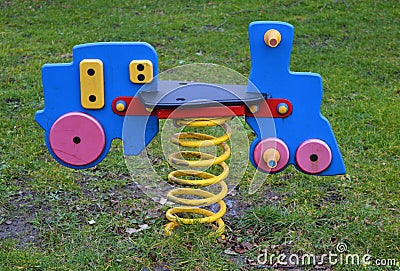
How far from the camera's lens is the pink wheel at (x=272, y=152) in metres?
3.22

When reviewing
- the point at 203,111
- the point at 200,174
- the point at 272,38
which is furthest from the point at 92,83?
the point at 272,38

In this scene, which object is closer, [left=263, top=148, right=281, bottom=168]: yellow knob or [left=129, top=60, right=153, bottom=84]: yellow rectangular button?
[left=129, top=60, right=153, bottom=84]: yellow rectangular button

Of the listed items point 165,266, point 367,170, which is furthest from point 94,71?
point 367,170

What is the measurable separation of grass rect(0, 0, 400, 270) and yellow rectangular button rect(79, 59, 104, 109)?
33.7 inches

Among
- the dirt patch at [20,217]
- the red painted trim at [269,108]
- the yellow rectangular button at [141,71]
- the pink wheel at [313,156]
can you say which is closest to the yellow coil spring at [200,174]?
the red painted trim at [269,108]

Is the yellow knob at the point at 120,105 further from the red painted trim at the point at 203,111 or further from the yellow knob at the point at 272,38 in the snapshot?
the yellow knob at the point at 272,38

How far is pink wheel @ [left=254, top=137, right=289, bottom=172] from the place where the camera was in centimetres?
322

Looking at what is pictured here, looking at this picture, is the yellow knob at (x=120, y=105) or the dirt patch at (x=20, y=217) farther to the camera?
the dirt patch at (x=20, y=217)

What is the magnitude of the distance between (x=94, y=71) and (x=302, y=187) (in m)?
1.76

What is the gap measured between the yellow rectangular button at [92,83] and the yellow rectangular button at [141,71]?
0.16m

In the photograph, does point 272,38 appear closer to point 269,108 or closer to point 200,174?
point 269,108

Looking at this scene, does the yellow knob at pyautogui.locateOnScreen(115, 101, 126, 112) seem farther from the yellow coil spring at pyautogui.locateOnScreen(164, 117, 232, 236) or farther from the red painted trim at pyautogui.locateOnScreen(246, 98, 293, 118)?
the red painted trim at pyautogui.locateOnScreen(246, 98, 293, 118)
